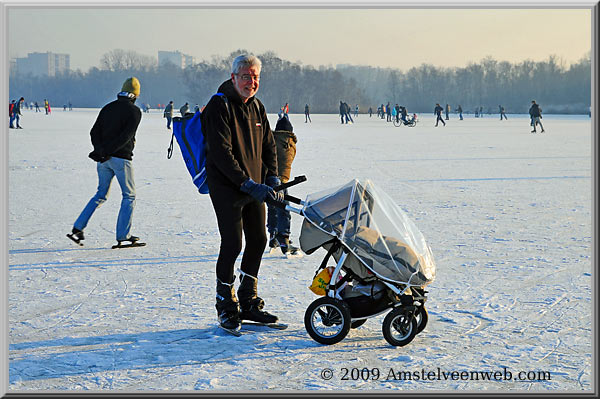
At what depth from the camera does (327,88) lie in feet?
353

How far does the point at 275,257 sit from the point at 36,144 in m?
16.8

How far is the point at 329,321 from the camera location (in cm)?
430

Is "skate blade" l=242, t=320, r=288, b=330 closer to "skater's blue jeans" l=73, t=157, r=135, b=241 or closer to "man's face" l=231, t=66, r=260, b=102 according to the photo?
"man's face" l=231, t=66, r=260, b=102

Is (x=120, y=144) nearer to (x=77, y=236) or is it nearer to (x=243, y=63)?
(x=77, y=236)

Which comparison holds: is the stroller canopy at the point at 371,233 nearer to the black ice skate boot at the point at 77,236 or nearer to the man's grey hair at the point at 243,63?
the man's grey hair at the point at 243,63

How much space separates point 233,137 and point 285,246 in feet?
8.75

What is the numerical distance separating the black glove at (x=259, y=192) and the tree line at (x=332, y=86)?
287 ft

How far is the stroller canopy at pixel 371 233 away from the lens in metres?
4.15

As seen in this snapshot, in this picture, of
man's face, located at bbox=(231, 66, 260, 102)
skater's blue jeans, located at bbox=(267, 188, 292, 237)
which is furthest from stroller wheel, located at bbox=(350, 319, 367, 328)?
skater's blue jeans, located at bbox=(267, 188, 292, 237)

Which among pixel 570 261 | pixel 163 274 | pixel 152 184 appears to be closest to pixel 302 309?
pixel 163 274

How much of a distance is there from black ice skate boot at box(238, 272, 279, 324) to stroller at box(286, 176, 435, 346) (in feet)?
1.39

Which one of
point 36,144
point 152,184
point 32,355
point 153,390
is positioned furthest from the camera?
point 36,144

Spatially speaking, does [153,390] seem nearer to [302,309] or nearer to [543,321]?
[302,309]

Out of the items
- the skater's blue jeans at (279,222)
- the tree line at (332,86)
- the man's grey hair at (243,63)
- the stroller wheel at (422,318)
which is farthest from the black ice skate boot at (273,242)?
the tree line at (332,86)
